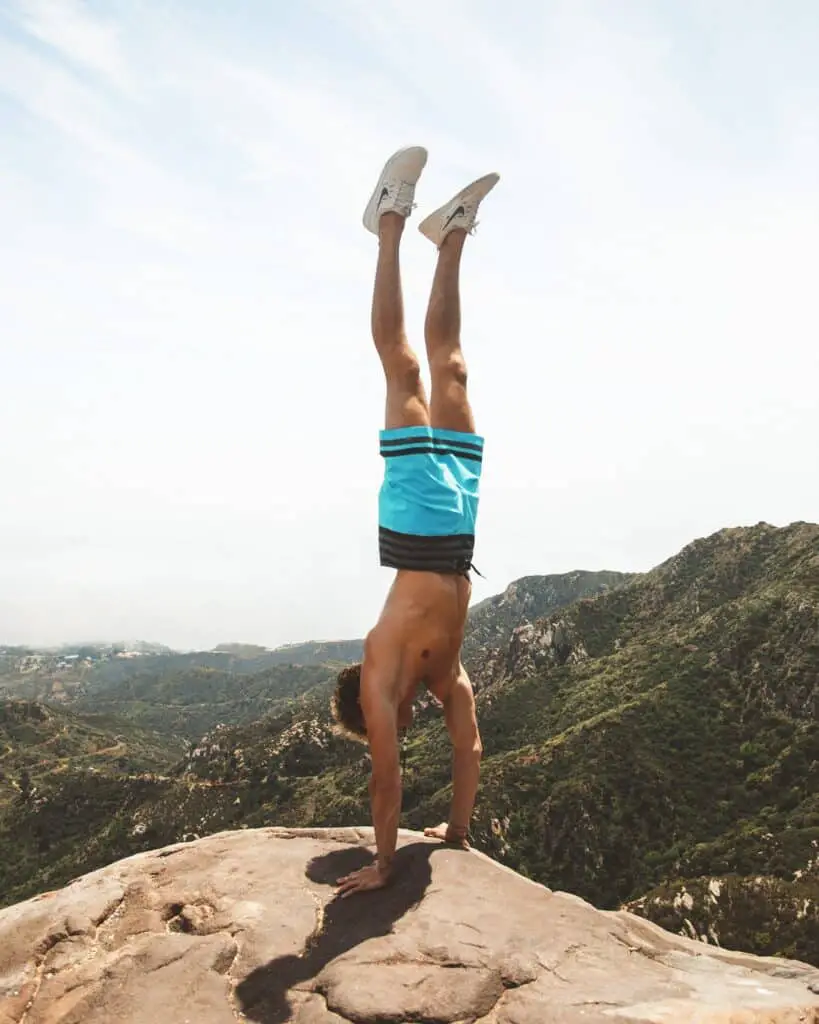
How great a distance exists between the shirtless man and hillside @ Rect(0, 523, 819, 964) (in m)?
39.7

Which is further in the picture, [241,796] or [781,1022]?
[241,796]

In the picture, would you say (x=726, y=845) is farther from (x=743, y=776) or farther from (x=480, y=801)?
(x=480, y=801)

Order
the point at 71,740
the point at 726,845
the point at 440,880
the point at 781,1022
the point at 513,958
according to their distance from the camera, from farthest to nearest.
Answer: the point at 71,740 < the point at 726,845 < the point at 440,880 < the point at 513,958 < the point at 781,1022

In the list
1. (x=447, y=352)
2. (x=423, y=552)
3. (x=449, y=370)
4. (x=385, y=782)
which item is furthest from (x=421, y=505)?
(x=385, y=782)

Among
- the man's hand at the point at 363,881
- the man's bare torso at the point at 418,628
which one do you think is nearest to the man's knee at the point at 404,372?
the man's bare torso at the point at 418,628

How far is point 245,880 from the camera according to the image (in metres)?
5.79

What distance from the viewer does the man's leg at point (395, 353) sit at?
20.3 ft

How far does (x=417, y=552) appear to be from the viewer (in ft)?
19.7

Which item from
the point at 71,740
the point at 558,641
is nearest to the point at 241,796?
the point at 558,641

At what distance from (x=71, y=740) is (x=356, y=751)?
99.2 meters

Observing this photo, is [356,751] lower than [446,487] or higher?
lower

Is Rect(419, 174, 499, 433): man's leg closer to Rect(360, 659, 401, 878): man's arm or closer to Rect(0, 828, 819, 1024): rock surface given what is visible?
Rect(360, 659, 401, 878): man's arm

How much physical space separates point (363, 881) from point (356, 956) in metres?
0.99

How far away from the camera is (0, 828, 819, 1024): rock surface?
393cm
